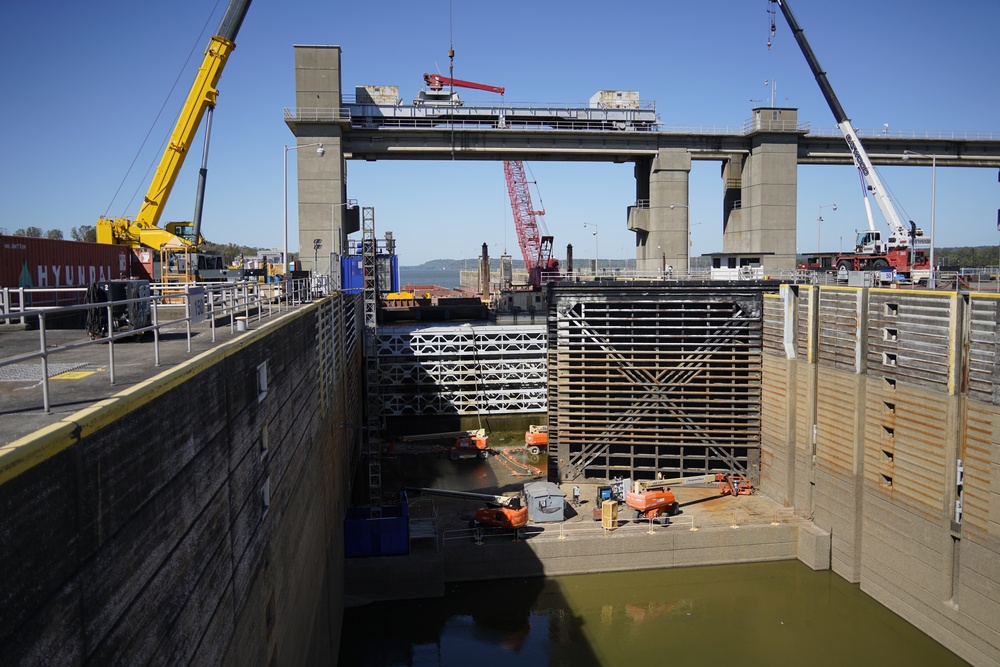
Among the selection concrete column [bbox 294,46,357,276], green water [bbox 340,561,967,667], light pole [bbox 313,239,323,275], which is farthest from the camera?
concrete column [bbox 294,46,357,276]

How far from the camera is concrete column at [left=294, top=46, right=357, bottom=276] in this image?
111 feet

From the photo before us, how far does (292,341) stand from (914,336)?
1672cm

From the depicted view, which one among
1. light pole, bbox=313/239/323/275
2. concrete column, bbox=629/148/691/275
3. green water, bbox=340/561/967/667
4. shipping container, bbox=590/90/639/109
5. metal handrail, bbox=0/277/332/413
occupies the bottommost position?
green water, bbox=340/561/967/667

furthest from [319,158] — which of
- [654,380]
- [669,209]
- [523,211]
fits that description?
[523,211]

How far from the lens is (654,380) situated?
96.8 feet

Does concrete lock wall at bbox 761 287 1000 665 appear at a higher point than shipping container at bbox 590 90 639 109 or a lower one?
lower

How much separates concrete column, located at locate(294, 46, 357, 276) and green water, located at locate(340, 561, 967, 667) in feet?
55.7

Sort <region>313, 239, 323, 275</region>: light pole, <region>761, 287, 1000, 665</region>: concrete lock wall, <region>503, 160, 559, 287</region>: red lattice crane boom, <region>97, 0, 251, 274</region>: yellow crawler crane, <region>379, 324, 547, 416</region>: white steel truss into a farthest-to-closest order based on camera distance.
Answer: <region>503, 160, 559, 287</region>: red lattice crane boom < <region>379, 324, 547, 416</region>: white steel truss < <region>313, 239, 323, 275</region>: light pole < <region>97, 0, 251, 274</region>: yellow crawler crane < <region>761, 287, 1000, 665</region>: concrete lock wall

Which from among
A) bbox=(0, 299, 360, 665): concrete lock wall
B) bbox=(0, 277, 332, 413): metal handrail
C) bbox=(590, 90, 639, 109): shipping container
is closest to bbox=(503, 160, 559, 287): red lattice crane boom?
bbox=(590, 90, 639, 109): shipping container

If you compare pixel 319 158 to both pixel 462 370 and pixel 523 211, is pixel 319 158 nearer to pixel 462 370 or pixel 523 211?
pixel 462 370

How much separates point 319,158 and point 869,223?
28.0 m

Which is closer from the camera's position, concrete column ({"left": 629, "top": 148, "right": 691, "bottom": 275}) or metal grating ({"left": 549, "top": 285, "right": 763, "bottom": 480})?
metal grating ({"left": 549, "top": 285, "right": 763, "bottom": 480})

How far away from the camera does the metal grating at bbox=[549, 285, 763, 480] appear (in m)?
29.1

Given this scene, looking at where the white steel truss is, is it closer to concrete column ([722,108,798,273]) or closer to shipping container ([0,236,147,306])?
concrete column ([722,108,798,273])
